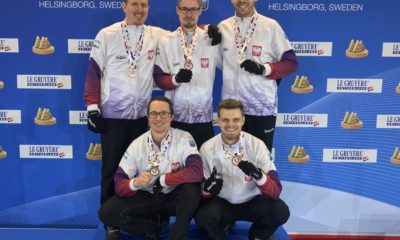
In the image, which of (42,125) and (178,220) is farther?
(42,125)

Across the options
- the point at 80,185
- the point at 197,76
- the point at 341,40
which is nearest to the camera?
the point at 197,76

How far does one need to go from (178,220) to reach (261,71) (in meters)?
1.19

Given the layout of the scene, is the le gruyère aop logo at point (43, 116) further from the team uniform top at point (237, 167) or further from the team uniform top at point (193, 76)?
the team uniform top at point (237, 167)

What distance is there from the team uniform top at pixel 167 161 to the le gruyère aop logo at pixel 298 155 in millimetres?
1147

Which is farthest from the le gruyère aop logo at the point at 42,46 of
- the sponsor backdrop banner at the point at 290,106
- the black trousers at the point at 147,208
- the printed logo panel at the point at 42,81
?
the black trousers at the point at 147,208

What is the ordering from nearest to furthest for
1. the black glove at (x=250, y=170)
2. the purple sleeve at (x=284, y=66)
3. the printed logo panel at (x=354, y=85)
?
1. the black glove at (x=250, y=170)
2. the purple sleeve at (x=284, y=66)
3. the printed logo panel at (x=354, y=85)

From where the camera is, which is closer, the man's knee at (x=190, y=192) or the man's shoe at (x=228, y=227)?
the man's knee at (x=190, y=192)

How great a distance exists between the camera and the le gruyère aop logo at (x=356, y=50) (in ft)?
12.2

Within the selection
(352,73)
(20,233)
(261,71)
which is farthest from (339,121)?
(20,233)

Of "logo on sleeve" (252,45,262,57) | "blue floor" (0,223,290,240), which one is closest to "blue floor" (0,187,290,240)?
"blue floor" (0,223,290,240)

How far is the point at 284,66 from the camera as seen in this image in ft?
10.7

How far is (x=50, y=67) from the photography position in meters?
3.78

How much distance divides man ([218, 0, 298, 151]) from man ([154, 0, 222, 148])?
126 millimetres

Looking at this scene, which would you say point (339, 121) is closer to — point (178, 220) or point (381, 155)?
point (381, 155)
